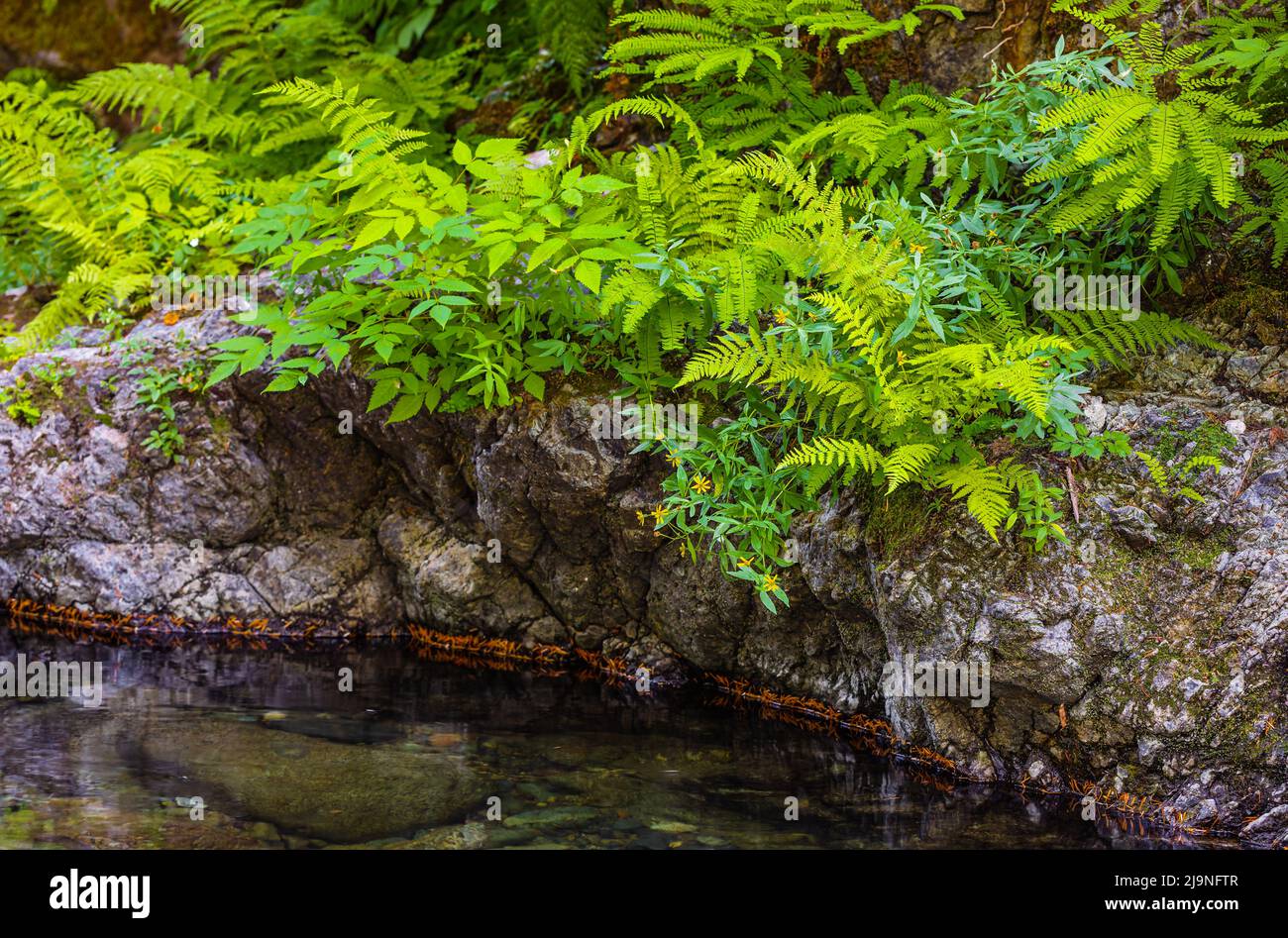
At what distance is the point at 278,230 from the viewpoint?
6.17 meters

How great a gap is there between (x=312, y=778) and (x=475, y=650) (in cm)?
198

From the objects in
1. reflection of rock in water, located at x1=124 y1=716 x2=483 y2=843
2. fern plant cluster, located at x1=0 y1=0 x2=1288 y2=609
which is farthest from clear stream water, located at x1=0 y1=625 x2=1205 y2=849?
fern plant cluster, located at x1=0 y1=0 x2=1288 y2=609

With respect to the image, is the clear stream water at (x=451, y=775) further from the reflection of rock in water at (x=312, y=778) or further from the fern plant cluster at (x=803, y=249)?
the fern plant cluster at (x=803, y=249)

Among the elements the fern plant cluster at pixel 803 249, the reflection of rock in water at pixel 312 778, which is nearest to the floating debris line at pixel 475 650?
the fern plant cluster at pixel 803 249

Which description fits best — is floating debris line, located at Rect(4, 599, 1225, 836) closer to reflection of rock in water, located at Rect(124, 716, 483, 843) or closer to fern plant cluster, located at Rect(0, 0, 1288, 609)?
fern plant cluster, located at Rect(0, 0, 1288, 609)

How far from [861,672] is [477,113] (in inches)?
211

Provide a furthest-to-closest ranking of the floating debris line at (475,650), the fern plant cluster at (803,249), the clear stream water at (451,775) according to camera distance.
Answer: the floating debris line at (475,650)
the fern plant cluster at (803,249)
the clear stream water at (451,775)

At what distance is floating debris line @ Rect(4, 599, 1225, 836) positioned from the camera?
4965mm

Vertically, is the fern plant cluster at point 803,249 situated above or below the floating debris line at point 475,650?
above

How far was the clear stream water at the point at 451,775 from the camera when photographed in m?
3.98

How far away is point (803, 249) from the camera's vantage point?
474 cm

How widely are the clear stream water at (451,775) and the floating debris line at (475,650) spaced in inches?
5.4

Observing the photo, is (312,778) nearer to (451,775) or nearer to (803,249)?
(451,775)

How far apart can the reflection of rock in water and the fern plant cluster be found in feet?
5.41
